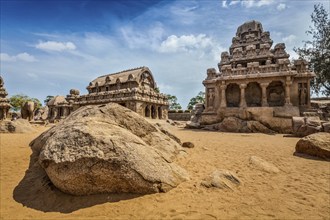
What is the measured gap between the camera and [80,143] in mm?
4535

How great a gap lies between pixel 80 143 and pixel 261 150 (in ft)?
25.6

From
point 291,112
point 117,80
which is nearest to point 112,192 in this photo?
point 291,112

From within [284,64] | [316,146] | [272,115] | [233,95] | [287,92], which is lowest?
[316,146]

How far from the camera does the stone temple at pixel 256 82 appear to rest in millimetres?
18656

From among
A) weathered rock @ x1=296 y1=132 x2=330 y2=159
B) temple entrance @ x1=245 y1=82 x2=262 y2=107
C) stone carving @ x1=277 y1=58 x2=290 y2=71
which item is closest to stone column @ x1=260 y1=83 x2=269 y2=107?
temple entrance @ x1=245 y1=82 x2=262 y2=107

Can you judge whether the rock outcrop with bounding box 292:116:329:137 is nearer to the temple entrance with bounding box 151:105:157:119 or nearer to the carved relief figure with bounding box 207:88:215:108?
the carved relief figure with bounding box 207:88:215:108

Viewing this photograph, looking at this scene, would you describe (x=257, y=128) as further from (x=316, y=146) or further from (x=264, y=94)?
(x=316, y=146)

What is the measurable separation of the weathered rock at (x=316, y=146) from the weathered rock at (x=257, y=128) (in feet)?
29.0

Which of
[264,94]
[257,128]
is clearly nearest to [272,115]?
[257,128]

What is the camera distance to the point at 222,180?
4.91 m

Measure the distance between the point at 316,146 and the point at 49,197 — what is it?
9.57 m

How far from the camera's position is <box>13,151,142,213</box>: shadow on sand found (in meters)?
4.15

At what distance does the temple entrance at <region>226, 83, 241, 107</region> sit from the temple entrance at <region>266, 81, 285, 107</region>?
330cm

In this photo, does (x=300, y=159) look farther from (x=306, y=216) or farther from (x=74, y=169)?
(x=74, y=169)
